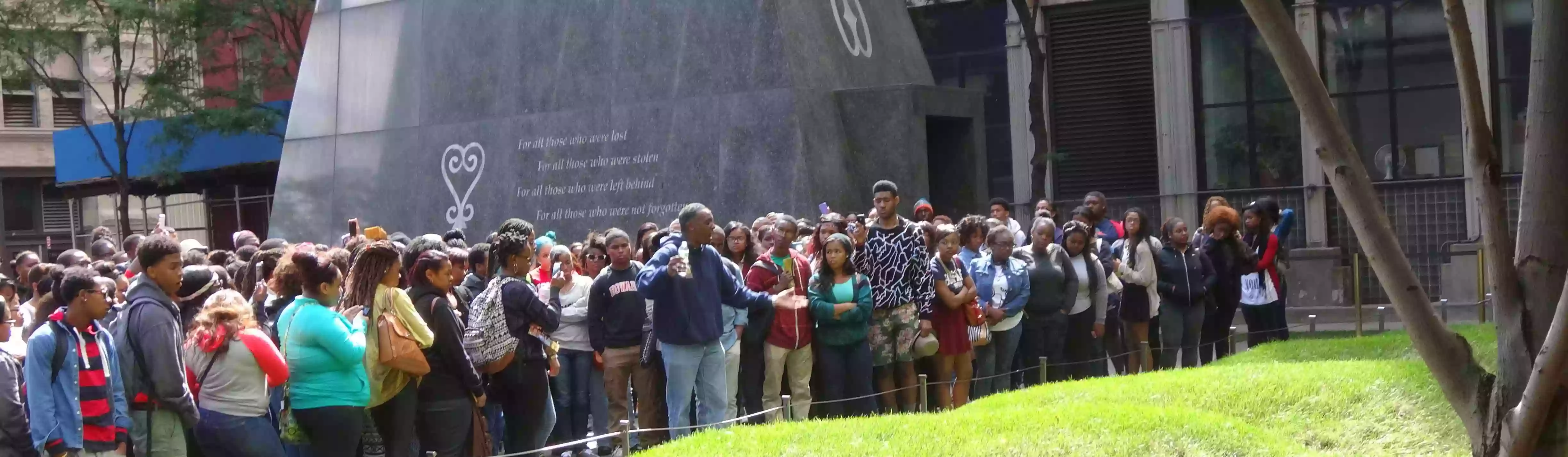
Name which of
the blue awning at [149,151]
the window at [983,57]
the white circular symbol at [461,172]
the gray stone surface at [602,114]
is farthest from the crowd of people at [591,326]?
the blue awning at [149,151]

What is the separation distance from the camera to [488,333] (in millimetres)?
9250

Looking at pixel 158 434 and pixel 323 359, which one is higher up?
pixel 323 359

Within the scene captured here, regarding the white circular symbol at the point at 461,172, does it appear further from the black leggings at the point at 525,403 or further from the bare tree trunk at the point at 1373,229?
the bare tree trunk at the point at 1373,229

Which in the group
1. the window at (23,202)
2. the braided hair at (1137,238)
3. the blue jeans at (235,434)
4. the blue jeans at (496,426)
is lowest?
the blue jeans at (496,426)

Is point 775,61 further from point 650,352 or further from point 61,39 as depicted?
point 61,39

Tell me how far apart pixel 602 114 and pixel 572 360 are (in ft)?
17.2

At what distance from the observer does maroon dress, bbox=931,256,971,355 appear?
11.4 m

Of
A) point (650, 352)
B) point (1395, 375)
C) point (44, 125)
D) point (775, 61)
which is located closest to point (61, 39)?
point (44, 125)

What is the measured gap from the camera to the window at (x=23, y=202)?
137 feet

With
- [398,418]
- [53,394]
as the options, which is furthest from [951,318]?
[53,394]

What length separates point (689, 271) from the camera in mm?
10203

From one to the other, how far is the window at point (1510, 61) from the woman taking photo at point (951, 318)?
47.0ft

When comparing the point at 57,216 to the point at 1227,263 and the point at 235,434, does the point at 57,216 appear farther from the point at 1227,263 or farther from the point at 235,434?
the point at 235,434

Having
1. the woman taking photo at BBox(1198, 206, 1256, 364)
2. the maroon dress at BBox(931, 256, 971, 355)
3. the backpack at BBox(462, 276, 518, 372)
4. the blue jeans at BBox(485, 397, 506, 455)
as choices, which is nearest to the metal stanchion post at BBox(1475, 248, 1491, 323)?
the woman taking photo at BBox(1198, 206, 1256, 364)
